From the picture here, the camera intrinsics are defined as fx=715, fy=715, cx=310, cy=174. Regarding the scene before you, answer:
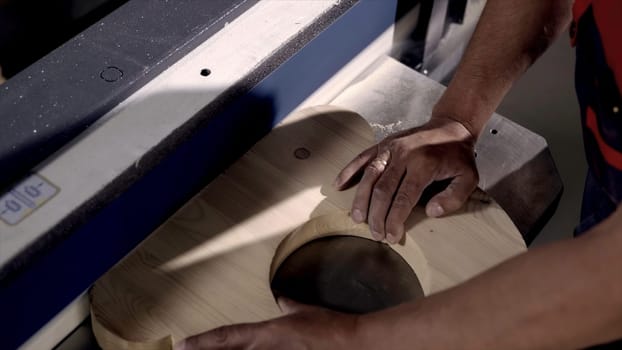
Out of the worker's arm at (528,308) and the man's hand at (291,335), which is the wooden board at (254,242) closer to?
the man's hand at (291,335)

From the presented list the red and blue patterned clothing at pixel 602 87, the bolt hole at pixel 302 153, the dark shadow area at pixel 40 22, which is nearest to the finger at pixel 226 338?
the bolt hole at pixel 302 153

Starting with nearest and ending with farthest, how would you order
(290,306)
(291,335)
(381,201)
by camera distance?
(291,335) → (290,306) → (381,201)

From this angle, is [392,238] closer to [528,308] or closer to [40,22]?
[528,308]

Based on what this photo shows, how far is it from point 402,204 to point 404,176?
56 mm

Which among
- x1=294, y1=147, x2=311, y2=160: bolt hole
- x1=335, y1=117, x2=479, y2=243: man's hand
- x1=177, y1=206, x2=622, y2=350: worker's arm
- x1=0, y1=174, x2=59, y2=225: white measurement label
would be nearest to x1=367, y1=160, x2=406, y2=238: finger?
x1=335, y1=117, x2=479, y2=243: man's hand

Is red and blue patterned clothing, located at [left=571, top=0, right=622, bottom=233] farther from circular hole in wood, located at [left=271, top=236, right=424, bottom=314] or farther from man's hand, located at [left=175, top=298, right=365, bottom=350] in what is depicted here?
man's hand, located at [left=175, top=298, right=365, bottom=350]

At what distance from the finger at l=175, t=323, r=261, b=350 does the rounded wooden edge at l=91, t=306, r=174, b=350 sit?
0.05 meters

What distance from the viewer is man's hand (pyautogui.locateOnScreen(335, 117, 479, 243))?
108cm

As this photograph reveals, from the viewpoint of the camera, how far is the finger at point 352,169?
3.71ft

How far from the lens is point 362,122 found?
1.24 metres

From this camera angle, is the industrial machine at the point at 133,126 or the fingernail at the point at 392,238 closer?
the industrial machine at the point at 133,126

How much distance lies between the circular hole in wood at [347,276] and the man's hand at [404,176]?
68 millimetres

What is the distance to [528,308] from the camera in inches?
27.2

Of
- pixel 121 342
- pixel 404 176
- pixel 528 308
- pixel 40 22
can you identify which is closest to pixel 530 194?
pixel 404 176
